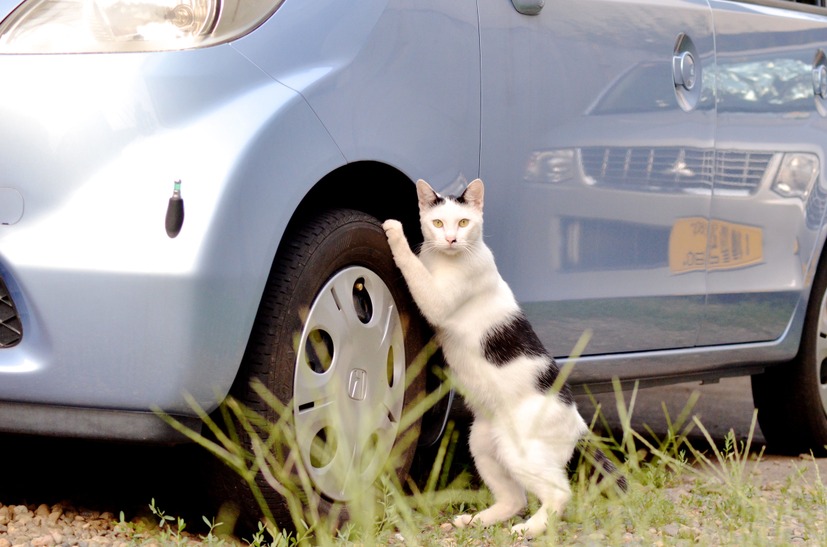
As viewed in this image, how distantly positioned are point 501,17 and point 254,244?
3.71 feet

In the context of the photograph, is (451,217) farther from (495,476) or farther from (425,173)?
(495,476)

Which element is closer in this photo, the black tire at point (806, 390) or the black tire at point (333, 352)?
the black tire at point (333, 352)

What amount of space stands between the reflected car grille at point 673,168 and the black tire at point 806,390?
771 mm

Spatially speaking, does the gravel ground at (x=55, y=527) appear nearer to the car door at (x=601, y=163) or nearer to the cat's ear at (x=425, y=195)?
the cat's ear at (x=425, y=195)

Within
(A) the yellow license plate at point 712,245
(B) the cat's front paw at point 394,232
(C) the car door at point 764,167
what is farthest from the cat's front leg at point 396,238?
(C) the car door at point 764,167

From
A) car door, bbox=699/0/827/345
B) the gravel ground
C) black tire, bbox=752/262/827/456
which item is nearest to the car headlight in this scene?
the gravel ground

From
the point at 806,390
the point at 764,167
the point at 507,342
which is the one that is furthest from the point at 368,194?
the point at 806,390

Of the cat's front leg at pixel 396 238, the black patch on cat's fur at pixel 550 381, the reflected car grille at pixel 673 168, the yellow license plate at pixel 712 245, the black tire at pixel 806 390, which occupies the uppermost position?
the reflected car grille at pixel 673 168

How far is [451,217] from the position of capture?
2.99 meters

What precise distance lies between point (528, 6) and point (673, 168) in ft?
2.82

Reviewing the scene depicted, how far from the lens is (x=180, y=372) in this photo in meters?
2.40

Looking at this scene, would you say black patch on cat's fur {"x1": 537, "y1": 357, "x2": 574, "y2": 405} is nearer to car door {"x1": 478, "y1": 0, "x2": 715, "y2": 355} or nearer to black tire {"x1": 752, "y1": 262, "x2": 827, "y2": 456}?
car door {"x1": 478, "y1": 0, "x2": 715, "y2": 355}

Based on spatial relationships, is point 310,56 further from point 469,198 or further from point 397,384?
point 397,384

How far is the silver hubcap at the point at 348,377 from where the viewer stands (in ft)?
8.79
